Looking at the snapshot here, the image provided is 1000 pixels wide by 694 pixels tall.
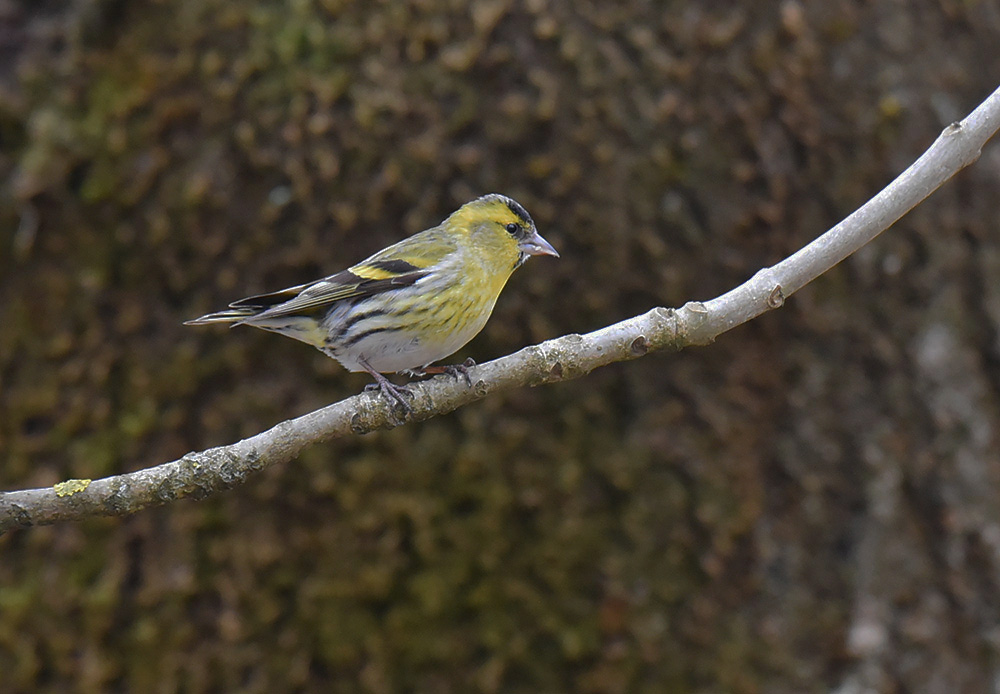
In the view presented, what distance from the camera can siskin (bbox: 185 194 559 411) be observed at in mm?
2924

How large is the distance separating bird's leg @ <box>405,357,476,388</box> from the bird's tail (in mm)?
526

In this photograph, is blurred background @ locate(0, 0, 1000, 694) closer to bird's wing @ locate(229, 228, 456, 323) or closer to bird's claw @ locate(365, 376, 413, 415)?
bird's wing @ locate(229, 228, 456, 323)

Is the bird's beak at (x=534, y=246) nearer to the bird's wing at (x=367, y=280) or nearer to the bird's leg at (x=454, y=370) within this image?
the bird's wing at (x=367, y=280)

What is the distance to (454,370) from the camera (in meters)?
2.57

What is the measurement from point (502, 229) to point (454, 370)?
0.83m

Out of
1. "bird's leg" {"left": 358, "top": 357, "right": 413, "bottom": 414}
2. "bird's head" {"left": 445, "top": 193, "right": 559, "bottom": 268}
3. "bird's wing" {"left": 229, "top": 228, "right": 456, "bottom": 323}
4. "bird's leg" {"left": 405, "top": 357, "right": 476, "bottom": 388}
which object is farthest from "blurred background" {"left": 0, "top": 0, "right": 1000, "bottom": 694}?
"bird's leg" {"left": 358, "top": 357, "right": 413, "bottom": 414}

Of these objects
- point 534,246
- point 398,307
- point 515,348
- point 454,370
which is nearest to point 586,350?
point 454,370

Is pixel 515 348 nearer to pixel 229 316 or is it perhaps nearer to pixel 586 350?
pixel 229 316

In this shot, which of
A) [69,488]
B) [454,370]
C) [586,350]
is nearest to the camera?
[69,488]

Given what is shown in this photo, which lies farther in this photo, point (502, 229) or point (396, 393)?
point (502, 229)

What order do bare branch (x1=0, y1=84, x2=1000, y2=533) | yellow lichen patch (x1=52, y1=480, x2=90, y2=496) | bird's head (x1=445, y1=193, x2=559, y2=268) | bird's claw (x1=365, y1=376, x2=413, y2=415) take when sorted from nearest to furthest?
1. yellow lichen patch (x1=52, y1=480, x2=90, y2=496)
2. bare branch (x1=0, y1=84, x2=1000, y2=533)
3. bird's claw (x1=365, y1=376, x2=413, y2=415)
4. bird's head (x1=445, y1=193, x2=559, y2=268)

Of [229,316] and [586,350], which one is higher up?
[586,350]

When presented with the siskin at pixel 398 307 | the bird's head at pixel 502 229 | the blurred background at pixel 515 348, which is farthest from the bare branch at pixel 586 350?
the blurred background at pixel 515 348

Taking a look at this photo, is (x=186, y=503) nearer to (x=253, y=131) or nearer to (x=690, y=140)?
(x=253, y=131)
